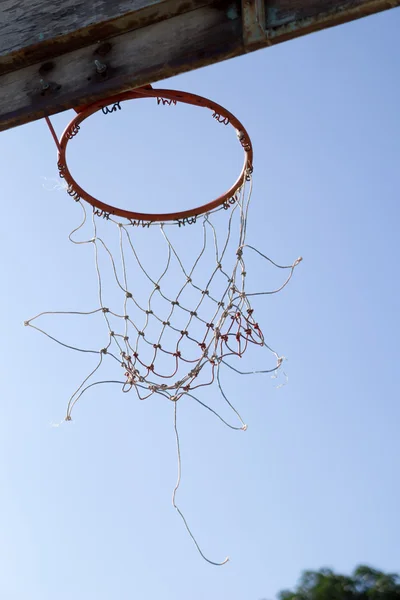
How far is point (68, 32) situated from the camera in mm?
2891

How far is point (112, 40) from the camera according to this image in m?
2.93

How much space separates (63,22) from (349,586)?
12.0m

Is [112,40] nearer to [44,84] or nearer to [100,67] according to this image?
[100,67]

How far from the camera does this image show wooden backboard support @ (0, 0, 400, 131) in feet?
8.84

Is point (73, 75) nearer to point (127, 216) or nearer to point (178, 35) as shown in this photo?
point (178, 35)

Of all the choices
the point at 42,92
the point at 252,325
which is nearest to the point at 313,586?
the point at 252,325

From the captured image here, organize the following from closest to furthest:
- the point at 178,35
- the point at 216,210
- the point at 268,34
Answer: the point at 268,34 < the point at 178,35 < the point at 216,210

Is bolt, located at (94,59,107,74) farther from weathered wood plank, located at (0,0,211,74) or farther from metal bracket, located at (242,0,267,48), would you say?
metal bracket, located at (242,0,267,48)

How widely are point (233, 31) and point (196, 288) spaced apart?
8.48 ft

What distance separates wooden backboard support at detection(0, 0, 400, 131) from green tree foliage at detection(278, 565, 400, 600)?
38.0ft

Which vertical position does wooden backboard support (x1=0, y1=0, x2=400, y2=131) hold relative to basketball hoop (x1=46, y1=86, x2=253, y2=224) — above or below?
below

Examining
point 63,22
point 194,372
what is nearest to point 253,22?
point 63,22

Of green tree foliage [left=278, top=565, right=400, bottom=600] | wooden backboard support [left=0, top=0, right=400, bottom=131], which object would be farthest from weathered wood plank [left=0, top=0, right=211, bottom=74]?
green tree foliage [left=278, top=565, right=400, bottom=600]

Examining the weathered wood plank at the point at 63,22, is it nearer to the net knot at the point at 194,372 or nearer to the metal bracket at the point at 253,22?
the metal bracket at the point at 253,22
